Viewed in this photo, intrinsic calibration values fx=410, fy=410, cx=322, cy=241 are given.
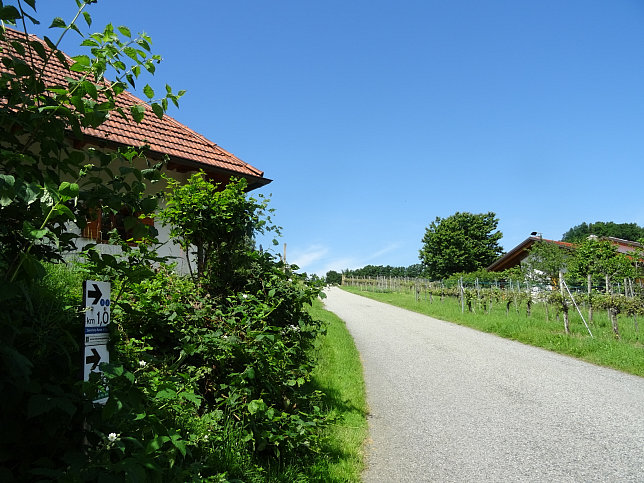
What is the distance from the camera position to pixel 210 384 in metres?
3.69

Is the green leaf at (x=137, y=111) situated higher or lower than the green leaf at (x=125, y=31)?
lower

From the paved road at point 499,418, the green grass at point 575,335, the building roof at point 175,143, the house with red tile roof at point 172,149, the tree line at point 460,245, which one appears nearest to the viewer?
the paved road at point 499,418

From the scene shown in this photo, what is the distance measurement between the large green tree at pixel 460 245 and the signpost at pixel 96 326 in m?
50.4

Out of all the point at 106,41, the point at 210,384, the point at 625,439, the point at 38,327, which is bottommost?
the point at 625,439

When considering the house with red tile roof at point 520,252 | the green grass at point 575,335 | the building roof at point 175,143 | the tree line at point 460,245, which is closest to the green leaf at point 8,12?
the building roof at point 175,143

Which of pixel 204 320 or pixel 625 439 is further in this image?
pixel 625 439

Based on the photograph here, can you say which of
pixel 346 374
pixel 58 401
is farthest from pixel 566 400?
pixel 58 401

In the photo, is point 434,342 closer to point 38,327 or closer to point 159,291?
point 159,291

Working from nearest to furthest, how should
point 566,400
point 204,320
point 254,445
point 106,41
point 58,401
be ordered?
1. point 58,401
2. point 106,41
3. point 254,445
4. point 204,320
5. point 566,400

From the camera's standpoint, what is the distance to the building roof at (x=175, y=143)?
26.1 feet

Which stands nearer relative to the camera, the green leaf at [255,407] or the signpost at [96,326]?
the signpost at [96,326]

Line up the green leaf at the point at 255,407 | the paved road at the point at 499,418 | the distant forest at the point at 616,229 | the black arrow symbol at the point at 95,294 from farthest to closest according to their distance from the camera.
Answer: the distant forest at the point at 616,229 < the paved road at the point at 499,418 < the green leaf at the point at 255,407 < the black arrow symbol at the point at 95,294

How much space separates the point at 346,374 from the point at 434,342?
15.9 feet

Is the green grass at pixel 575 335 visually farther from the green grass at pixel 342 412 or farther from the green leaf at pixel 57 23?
the green leaf at pixel 57 23
